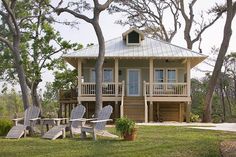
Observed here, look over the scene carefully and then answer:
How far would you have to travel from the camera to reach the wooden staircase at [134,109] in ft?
82.1

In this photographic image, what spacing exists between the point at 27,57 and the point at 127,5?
11268 millimetres

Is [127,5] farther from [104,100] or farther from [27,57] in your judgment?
[104,100]

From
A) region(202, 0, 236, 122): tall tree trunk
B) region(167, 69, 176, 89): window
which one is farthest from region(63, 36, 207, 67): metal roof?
region(167, 69, 176, 89): window

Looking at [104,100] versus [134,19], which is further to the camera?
[134,19]

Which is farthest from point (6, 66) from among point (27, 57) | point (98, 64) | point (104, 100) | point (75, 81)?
point (98, 64)

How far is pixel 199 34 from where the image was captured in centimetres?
3806

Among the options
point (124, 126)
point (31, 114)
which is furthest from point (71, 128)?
point (124, 126)

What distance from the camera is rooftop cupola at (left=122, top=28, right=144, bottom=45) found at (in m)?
28.6

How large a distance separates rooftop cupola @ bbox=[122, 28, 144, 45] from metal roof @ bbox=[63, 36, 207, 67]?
0.94ft

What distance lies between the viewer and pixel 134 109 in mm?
25422

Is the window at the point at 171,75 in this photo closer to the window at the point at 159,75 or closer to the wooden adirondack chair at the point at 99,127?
the window at the point at 159,75

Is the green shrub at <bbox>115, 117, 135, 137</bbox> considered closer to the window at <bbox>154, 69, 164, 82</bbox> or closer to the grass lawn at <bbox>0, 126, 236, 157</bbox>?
the grass lawn at <bbox>0, 126, 236, 157</bbox>

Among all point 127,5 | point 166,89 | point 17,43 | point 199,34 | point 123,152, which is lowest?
point 123,152

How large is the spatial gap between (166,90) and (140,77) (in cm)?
241
